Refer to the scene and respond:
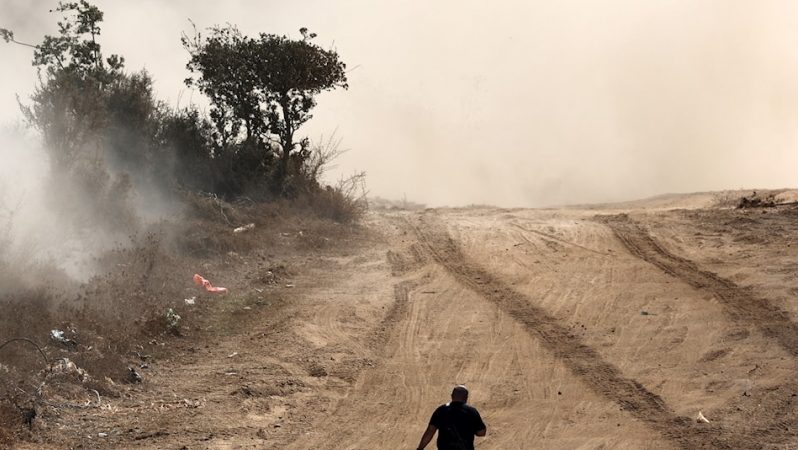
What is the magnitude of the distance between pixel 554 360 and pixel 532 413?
5.84 ft

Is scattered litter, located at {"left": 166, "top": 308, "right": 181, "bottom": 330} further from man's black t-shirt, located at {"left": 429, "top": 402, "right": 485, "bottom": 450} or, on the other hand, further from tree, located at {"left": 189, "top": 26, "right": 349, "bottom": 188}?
tree, located at {"left": 189, "top": 26, "right": 349, "bottom": 188}

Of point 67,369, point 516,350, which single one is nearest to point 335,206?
point 516,350

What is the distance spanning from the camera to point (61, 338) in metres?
11.6

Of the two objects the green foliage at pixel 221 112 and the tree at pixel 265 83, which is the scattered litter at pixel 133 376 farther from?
the tree at pixel 265 83

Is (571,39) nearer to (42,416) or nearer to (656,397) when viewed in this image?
(656,397)

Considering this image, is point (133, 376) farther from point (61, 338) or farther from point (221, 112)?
point (221, 112)

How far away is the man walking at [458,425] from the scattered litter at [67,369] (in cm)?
518

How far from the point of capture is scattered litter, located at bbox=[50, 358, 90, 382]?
1068 centimetres

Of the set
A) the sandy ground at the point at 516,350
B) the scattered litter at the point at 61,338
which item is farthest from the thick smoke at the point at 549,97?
the scattered litter at the point at 61,338

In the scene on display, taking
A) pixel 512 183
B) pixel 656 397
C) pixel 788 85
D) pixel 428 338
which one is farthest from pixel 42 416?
pixel 788 85

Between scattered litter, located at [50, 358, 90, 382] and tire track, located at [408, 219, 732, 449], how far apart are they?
6.25 meters

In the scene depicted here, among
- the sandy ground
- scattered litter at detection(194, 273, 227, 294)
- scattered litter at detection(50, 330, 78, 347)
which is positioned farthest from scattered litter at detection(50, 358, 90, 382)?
scattered litter at detection(194, 273, 227, 294)

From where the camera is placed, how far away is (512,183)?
29.0 meters

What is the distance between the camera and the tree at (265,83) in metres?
21.6
